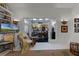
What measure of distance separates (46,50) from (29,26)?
57cm

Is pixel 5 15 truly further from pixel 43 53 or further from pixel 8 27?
pixel 43 53

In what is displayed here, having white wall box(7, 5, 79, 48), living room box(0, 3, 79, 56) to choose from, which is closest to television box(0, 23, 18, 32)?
living room box(0, 3, 79, 56)

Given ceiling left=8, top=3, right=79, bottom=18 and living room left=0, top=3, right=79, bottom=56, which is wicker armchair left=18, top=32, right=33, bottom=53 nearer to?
living room left=0, top=3, right=79, bottom=56

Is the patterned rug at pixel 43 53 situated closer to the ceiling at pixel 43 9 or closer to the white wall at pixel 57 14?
the white wall at pixel 57 14

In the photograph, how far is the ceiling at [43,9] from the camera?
291cm

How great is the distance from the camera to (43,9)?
2.93m

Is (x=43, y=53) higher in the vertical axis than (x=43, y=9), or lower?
lower

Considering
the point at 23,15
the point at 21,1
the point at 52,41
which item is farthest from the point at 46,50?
the point at 21,1

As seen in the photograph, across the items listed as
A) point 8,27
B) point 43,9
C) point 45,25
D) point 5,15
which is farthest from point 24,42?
point 43,9

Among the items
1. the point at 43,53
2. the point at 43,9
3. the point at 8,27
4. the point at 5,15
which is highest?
the point at 43,9

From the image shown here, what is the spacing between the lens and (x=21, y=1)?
291 cm

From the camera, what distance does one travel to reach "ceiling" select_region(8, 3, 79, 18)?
291cm

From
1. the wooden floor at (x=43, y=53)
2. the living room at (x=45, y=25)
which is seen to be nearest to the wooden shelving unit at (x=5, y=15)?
the living room at (x=45, y=25)

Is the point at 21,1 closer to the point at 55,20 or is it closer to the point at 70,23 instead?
the point at 55,20
